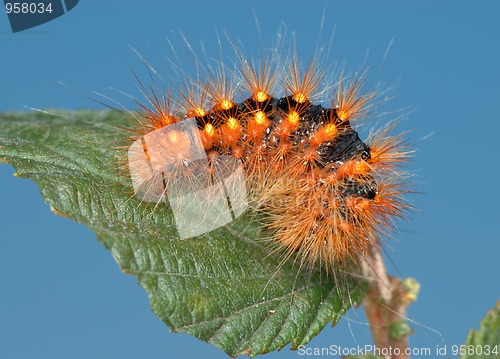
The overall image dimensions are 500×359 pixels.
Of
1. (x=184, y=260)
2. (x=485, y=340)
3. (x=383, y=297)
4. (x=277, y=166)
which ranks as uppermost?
(x=277, y=166)

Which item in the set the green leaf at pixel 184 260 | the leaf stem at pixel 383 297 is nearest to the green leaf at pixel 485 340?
the leaf stem at pixel 383 297

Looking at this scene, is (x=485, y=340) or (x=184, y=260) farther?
(x=184, y=260)

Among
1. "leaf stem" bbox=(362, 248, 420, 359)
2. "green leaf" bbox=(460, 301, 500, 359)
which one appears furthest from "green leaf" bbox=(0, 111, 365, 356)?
"green leaf" bbox=(460, 301, 500, 359)

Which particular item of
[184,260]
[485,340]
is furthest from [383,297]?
[184,260]

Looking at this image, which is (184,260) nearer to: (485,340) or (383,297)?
(383,297)

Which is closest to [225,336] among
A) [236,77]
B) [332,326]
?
[332,326]

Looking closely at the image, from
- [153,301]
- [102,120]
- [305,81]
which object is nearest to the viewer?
[153,301]

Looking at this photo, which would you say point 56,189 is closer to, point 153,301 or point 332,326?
point 153,301

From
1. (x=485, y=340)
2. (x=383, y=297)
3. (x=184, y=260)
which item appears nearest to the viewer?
(x=485, y=340)
